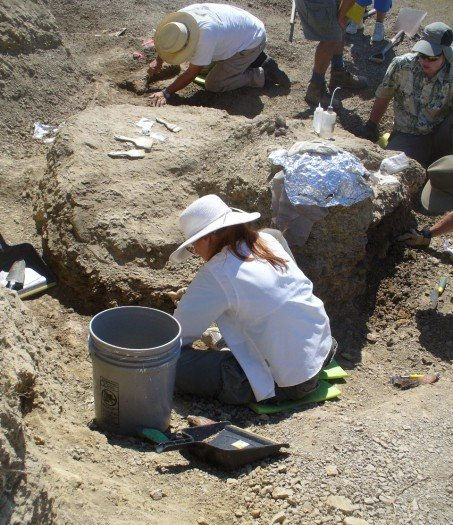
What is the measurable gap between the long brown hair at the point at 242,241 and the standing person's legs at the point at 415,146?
347 cm

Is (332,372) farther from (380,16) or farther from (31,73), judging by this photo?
(380,16)

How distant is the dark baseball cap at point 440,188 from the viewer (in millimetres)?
5754

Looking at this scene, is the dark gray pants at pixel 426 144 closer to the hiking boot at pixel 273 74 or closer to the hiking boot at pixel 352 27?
the hiking boot at pixel 273 74

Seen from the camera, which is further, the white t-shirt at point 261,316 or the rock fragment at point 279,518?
the white t-shirt at point 261,316

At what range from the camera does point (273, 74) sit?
353 inches

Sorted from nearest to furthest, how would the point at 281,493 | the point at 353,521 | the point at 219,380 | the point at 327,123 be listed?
the point at 353,521
the point at 281,493
the point at 219,380
the point at 327,123

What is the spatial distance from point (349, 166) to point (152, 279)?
151 centimetres

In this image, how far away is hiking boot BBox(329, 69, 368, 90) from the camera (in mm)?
9078

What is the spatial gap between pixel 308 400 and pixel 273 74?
5.48 metres

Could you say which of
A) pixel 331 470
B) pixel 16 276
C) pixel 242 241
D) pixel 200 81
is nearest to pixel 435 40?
pixel 200 81

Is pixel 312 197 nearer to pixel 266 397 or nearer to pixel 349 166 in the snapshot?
pixel 349 166

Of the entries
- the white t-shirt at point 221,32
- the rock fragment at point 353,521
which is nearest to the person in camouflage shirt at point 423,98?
the white t-shirt at point 221,32

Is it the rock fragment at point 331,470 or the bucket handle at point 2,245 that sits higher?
the rock fragment at point 331,470

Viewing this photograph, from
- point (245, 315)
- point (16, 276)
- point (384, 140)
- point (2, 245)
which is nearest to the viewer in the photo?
point (245, 315)
